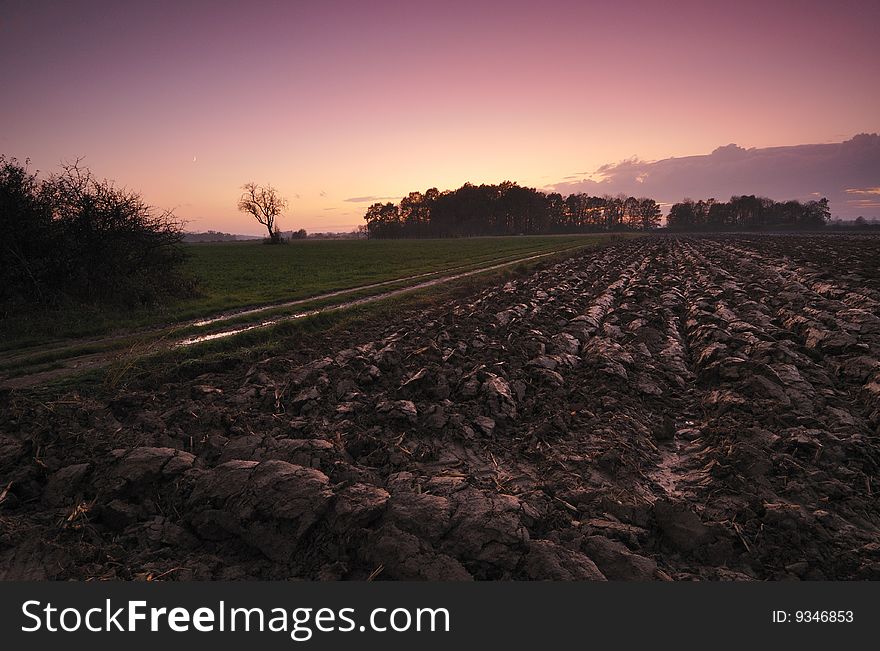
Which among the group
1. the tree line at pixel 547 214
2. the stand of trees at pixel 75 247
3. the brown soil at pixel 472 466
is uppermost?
the tree line at pixel 547 214

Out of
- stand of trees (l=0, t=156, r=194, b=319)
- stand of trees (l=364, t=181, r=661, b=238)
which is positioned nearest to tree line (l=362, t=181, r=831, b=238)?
stand of trees (l=364, t=181, r=661, b=238)

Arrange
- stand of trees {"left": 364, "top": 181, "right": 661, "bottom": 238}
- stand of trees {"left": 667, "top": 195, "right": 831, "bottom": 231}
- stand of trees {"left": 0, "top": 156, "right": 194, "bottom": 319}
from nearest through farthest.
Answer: stand of trees {"left": 0, "top": 156, "right": 194, "bottom": 319} → stand of trees {"left": 364, "top": 181, "right": 661, "bottom": 238} → stand of trees {"left": 667, "top": 195, "right": 831, "bottom": 231}

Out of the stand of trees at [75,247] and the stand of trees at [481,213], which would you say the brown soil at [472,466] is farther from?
the stand of trees at [481,213]

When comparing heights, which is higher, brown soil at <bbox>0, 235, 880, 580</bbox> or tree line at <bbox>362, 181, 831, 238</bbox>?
tree line at <bbox>362, 181, 831, 238</bbox>

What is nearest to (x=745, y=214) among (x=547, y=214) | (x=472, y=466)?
(x=547, y=214)

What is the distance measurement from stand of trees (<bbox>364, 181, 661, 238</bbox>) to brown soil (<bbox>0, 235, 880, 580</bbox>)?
374 feet

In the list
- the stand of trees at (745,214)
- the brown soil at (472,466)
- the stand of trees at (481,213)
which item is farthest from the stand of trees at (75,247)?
the stand of trees at (745,214)

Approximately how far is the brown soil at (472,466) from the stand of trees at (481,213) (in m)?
114

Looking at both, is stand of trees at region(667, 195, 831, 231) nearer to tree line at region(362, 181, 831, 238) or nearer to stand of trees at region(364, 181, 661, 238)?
tree line at region(362, 181, 831, 238)

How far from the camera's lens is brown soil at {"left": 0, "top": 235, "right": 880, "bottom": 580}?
138 inches

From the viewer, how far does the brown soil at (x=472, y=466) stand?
11.5 feet

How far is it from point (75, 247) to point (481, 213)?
112m

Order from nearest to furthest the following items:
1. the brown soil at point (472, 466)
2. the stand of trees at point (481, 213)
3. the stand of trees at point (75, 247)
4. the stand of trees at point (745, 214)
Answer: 1. the brown soil at point (472, 466)
2. the stand of trees at point (75, 247)
3. the stand of trees at point (481, 213)
4. the stand of trees at point (745, 214)

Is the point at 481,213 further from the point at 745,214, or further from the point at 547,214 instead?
the point at 745,214
